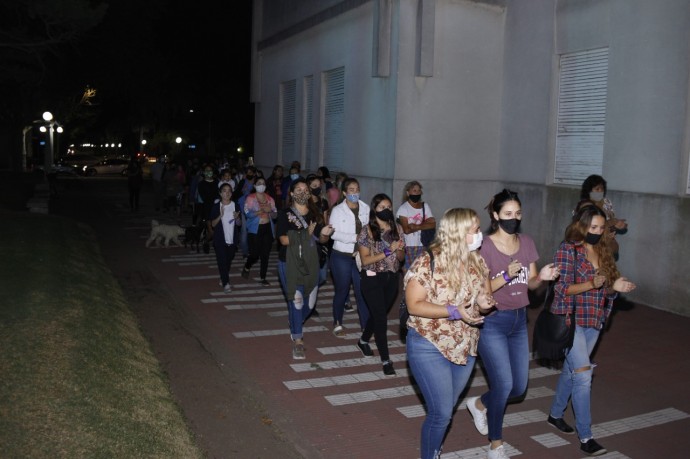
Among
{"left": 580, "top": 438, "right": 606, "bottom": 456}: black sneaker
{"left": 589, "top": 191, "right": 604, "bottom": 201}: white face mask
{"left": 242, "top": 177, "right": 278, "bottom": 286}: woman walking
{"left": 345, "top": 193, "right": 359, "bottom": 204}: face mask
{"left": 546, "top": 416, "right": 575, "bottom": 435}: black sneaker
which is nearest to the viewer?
{"left": 580, "top": 438, "right": 606, "bottom": 456}: black sneaker

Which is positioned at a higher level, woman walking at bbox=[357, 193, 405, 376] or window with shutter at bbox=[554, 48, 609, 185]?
window with shutter at bbox=[554, 48, 609, 185]

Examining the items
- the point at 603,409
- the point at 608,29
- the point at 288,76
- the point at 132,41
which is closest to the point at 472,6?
the point at 608,29

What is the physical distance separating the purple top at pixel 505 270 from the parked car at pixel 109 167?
56.8 metres

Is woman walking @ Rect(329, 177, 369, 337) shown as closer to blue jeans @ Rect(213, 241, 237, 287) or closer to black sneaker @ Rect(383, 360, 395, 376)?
black sneaker @ Rect(383, 360, 395, 376)

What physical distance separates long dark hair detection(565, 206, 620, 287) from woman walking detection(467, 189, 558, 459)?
0.36m

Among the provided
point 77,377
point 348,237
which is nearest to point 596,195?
point 348,237

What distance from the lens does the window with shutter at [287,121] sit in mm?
22469

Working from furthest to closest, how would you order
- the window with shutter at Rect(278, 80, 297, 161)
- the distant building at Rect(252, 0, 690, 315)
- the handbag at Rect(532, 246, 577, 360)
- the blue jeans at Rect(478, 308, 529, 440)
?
the window with shutter at Rect(278, 80, 297, 161), the distant building at Rect(252, 0, 690, 315), the handbag at Rect(532, 246, 577, 360), the blue jeans at Rect(478, 308, 529, 440)

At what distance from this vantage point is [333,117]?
1873 centimetres

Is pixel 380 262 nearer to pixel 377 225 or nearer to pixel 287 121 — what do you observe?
pixel 377 225

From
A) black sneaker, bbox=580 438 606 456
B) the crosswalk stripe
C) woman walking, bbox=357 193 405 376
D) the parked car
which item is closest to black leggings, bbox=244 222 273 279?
woman walking, bbox=357 193 405 376

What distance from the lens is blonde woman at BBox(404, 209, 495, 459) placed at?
4652 mm

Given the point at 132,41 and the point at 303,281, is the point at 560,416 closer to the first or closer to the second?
the point at 303,281

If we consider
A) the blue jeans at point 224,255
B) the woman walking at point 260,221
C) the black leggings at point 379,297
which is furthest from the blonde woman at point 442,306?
the blue jeans at point 224,255
